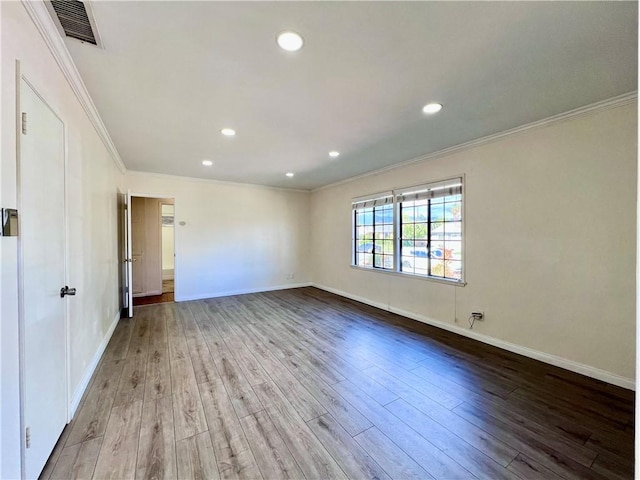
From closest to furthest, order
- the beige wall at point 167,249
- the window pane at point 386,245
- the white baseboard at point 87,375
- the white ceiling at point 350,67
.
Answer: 1. the white ceiling at point 350,67
2. the white baseboard at point 87,375
3. the window pane at point 386,245
4. the beige wall at point 167,249

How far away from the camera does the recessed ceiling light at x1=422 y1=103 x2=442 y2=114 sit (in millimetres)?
2425

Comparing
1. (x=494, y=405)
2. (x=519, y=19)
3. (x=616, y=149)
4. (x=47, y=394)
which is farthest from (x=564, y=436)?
(x=47, y=394)

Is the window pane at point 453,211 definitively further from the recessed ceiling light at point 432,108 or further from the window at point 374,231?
the recessed ceiling light at point 432,108

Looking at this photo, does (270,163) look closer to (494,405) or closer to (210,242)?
(210,242)

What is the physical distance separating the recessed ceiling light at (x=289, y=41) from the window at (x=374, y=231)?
10.7 ft

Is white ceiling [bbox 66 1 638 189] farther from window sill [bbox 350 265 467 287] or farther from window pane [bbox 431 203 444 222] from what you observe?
window sill [bbox 350 265 467 287]

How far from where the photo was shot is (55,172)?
66.4 inches

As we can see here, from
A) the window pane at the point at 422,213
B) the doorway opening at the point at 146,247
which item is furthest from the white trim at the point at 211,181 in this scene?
the window pane at the point at 422,213

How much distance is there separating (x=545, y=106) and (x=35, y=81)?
386 cm

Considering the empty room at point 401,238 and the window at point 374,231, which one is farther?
the window at point 374,231

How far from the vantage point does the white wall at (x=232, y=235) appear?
17.4 ft

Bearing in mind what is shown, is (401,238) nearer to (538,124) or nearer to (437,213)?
(437,213)

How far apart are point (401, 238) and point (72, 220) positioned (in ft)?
13.6

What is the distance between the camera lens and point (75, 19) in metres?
1.48
